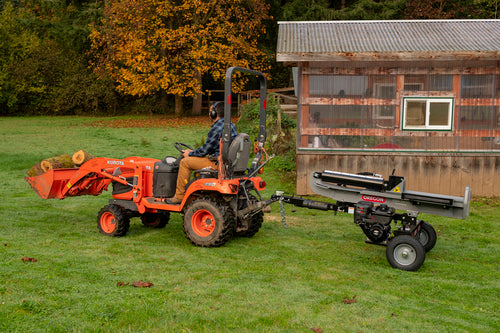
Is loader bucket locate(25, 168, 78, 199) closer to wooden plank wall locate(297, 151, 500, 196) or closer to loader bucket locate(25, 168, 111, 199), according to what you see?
loader bucket locate(25, 168, 111, 199)

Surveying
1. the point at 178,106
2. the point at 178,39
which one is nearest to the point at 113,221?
the point at 178,39

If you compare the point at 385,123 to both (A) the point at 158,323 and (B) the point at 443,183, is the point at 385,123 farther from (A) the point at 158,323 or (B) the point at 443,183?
(A) the point at 158,323

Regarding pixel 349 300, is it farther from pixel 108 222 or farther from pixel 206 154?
pixel 108 222

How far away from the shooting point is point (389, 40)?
1265cm

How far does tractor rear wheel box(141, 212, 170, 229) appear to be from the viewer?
928 centimetres

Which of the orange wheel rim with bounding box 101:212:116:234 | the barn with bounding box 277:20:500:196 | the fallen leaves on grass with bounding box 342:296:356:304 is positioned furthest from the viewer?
the barn with bounding box 277:20:500:196

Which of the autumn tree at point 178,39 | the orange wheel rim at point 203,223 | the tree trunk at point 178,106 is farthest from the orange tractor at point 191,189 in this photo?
the tree trunk at point 178,106

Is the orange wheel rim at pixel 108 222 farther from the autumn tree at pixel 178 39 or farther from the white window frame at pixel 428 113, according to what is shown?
the autumn tree at pixel 178 39

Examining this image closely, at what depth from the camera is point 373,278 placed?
21.2ft

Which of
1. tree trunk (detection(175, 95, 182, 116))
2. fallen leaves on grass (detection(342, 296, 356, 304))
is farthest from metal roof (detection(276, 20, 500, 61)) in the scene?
tree trunk (detection(175, 95, 182, 116))

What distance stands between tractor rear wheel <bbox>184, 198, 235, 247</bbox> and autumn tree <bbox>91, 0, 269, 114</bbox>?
22.9 meters

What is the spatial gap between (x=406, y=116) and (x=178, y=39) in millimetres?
21133

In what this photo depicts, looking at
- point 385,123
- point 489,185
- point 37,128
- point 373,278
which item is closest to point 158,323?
point 373,278

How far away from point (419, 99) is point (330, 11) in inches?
956
